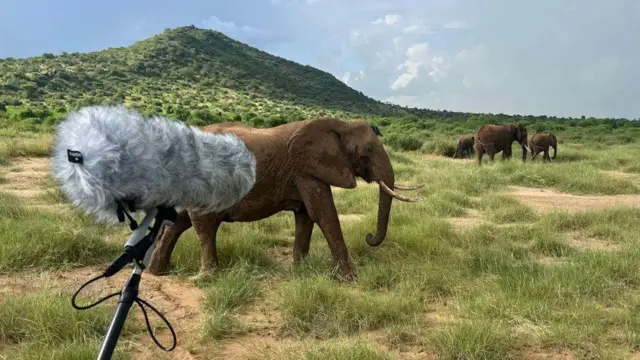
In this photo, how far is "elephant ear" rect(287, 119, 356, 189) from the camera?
582cm

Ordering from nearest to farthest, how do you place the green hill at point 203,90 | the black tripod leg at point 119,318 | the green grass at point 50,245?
the black tripod leg at point 119,318 < the green grass at point 50,245 < the green hill at point 203,90

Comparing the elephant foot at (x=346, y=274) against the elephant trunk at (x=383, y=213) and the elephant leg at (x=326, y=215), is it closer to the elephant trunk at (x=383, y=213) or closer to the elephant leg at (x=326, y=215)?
the elephant leg at (x=326, y=215)

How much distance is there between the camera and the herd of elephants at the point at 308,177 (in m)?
5.80

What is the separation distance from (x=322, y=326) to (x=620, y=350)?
2.14 m

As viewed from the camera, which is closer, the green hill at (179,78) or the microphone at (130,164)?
the microphone at (130,164)

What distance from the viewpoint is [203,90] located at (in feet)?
194

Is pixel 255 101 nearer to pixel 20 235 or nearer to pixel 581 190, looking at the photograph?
pixel 581 190

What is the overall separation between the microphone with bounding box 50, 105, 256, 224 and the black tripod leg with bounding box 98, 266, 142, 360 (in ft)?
0.84

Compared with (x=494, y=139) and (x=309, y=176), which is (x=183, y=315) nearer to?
(x=309, y=176)

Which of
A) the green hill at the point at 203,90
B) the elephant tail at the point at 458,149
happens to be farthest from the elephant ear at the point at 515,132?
the green hill at the point at 203,90

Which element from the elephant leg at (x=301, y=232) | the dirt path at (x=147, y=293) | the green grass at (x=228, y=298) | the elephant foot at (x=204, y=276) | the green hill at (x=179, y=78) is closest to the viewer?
the dirt path at (x=147, y=293)

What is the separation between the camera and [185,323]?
4637 millimetres

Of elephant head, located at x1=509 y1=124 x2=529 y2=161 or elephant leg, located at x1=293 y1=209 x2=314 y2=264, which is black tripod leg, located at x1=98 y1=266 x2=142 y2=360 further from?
elephant head, located at x1=509 y1=124 x2=529 y2=161

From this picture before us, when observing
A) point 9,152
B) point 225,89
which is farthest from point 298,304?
point 225,89
